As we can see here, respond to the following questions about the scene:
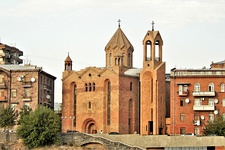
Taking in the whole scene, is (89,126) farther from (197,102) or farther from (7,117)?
(197,102)

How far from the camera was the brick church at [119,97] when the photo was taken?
362 ft

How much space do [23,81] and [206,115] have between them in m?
28.2

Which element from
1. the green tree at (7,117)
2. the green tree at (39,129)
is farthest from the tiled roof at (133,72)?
the green tree at (7,117)

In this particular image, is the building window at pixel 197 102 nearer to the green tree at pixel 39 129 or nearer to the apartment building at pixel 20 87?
the green tree at pixel 39 129

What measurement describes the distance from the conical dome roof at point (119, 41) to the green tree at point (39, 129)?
73.5 ft

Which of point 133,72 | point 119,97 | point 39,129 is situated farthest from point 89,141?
point 133,72

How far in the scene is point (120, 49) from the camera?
385 feet

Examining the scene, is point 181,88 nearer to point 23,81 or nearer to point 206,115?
point 206,115

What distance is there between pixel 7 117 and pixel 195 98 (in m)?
28.1

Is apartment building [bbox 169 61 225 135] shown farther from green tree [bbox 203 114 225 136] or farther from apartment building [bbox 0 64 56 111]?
apartment building [bbox 0 64 56 111]

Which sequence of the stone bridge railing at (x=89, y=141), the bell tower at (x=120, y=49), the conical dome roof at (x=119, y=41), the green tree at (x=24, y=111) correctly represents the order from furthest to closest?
Answer: the conical dome roof at (x=119, y=41), the bell tower at (x=120, y=49), the green tree at (x=24, y=111), the stone bridge railing at (x=89, y=141)

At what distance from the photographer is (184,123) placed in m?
110

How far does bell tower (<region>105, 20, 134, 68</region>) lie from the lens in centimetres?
11756

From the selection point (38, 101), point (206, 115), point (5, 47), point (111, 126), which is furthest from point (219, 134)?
point (5, 47)
